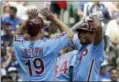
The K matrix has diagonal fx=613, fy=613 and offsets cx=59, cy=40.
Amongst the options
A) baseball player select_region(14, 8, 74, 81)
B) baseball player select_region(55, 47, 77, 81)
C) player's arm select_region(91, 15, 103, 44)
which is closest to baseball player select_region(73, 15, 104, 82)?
player's arm select_region(91, 15, 103, 44)

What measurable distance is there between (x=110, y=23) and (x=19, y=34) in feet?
14.6

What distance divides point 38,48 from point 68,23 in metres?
5.32

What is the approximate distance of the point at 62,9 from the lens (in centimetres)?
1412

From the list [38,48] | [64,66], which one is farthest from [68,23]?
[38,48]

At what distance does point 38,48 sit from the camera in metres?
8.46

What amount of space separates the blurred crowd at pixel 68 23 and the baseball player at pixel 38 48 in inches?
109

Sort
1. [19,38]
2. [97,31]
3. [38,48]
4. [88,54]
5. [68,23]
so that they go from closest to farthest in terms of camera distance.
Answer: [97,31] < [88,54] < [38,48] < [19,38] < [68,23]

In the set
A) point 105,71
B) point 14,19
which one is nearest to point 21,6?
point 14,19

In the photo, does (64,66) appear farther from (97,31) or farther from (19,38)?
(97,31)

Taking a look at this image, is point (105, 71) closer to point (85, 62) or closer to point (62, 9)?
point (62, 9)

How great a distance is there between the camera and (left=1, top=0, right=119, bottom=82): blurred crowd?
39.3 feet

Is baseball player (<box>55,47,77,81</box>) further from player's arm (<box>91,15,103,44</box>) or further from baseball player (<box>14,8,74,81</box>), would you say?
player's arm (<box>91,15,103,44</box>)

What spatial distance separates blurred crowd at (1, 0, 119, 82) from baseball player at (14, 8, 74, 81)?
9.05ft

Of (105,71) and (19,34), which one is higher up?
(19,34)
